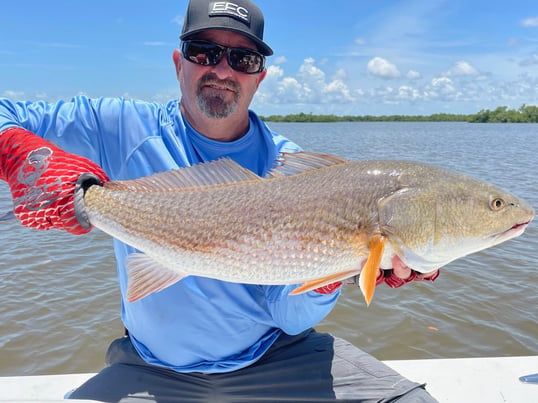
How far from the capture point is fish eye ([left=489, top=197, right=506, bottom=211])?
7.02ft

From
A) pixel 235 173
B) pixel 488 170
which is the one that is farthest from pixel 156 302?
pixel 488 170

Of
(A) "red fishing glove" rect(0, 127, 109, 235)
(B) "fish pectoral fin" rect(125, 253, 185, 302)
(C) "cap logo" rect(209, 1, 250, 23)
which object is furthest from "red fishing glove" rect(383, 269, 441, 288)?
(C) "cap logo" rect(209, 1, 250, 23)

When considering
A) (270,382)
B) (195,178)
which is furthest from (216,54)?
(270,382)

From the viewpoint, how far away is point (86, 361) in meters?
5.25

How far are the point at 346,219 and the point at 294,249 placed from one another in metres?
0.30

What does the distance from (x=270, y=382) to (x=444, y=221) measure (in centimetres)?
169

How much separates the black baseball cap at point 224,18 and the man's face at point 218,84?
3.0 inches

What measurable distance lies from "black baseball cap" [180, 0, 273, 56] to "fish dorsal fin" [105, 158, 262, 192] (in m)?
1.06

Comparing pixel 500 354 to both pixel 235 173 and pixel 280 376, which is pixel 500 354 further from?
pixel 235 173

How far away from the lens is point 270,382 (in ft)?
9.82

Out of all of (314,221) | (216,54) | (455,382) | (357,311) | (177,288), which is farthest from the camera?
(357,311)

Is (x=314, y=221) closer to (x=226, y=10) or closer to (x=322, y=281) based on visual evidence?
(x=322, y=281)

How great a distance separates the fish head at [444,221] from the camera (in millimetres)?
2111

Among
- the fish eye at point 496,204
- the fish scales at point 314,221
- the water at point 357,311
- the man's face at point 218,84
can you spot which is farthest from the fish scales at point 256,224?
the water at point 357,311
